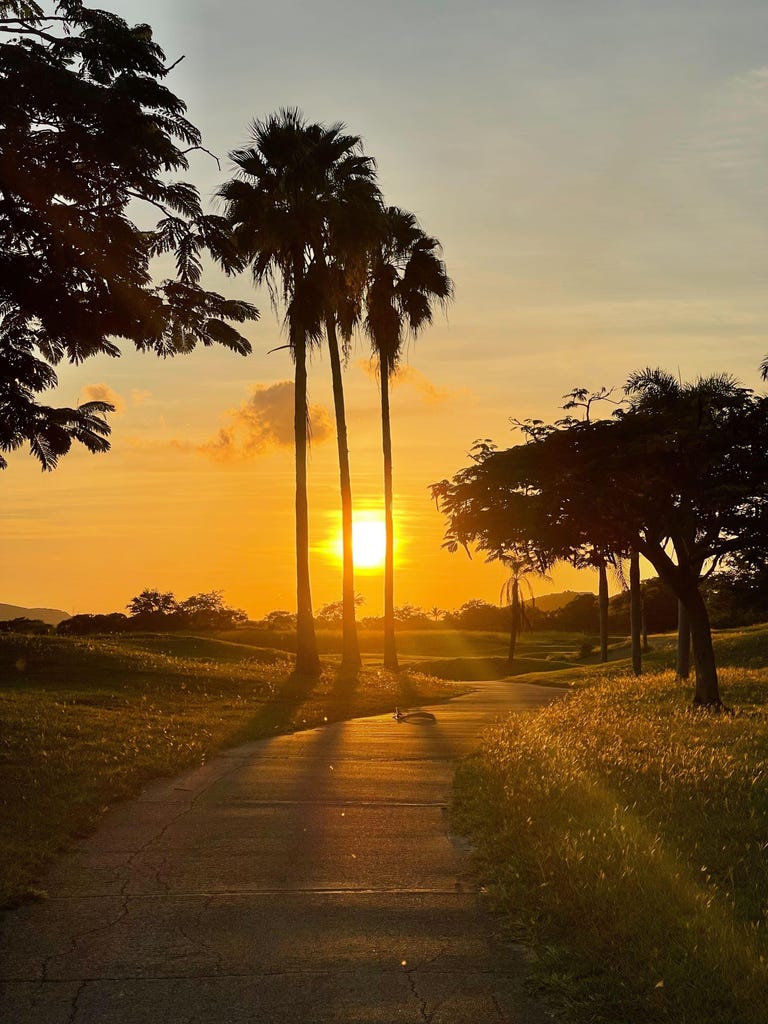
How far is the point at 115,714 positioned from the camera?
21.7 meters

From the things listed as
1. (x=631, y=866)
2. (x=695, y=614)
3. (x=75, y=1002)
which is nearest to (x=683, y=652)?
(x=695, y=614)

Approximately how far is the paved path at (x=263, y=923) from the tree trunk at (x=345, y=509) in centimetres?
2759

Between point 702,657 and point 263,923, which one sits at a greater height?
point 702,657

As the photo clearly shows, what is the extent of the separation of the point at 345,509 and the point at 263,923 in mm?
33510

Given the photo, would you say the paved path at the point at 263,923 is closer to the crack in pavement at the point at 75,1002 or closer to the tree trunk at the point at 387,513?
the crack in pavement at the point at 75,1002

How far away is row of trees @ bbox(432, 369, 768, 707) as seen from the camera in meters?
23.5

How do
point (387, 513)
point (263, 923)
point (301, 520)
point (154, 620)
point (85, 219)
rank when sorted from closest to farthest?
1. point (263, 923)
2. point (85, 219)
3. point (301, 520)
4. point (387, 513)
5. point (154, 620)

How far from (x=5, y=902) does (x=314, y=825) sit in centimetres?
372

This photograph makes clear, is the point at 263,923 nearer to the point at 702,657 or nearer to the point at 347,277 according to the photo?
the point at 702,657

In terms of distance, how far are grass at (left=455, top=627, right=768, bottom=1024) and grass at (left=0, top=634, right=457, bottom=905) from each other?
4093 millimetres

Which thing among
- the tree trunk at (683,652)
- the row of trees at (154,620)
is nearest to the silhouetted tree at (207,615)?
the row of trees at (154,620)

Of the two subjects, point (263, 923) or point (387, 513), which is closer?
point (263, 923)

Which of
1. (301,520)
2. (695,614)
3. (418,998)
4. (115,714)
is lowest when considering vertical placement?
(418,998)

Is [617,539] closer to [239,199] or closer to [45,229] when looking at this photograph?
[45,229]
